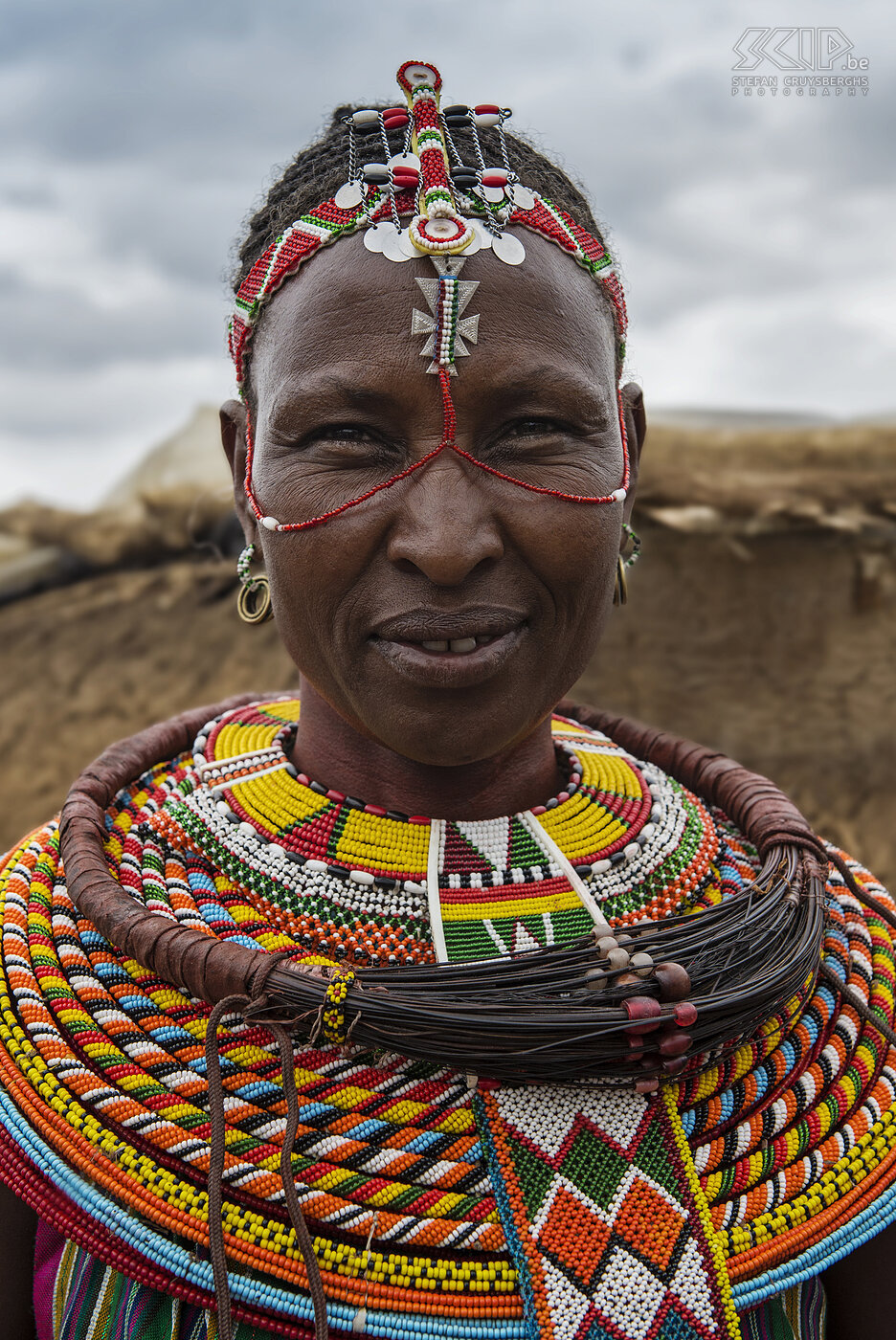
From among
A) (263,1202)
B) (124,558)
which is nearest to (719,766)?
(263,1202)

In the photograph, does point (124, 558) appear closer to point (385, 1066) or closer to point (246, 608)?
point (246, 608)

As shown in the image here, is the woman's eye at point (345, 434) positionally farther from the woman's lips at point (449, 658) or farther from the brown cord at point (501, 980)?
the brown cord at point (501, 980)

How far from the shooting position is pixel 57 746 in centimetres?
758

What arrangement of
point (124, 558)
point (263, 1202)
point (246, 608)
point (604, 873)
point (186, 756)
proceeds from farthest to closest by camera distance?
point (124, 558) → point (186, 756) → point (246, 608) → point (604, 873) → point (263, 1202)

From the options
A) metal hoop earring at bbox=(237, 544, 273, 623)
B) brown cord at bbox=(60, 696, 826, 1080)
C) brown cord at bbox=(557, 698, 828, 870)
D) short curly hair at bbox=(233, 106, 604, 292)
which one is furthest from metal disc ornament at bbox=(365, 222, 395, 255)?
brown cord at bbox=(557, 698, 828, 870)

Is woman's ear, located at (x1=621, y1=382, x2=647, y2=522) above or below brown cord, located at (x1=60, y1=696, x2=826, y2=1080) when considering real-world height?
above

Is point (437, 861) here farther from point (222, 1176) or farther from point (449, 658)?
point (222, 1176)

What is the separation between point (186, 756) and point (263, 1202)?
101cm

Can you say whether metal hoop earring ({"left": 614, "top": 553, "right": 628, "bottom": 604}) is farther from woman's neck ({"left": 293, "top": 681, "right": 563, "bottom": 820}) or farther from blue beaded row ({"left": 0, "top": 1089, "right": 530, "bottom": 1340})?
blue beaded row ({"left": 0, "top": 1089, "right": 530, "bottom": 1340})

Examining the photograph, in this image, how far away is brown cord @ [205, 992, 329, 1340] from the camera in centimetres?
133

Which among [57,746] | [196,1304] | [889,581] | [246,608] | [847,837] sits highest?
[246,608]

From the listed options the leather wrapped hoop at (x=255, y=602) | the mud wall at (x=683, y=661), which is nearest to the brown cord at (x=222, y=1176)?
the leather wrapped hoop at (x=255, y=602)

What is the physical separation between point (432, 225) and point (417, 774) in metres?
0.89

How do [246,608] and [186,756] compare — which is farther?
[186,756]
